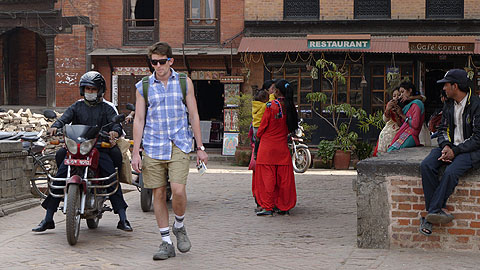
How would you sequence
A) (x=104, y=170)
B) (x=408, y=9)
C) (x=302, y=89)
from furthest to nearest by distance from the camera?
1. (x=302, y=89)
2. (x=408, y=9)
3. (x=104, y=170)

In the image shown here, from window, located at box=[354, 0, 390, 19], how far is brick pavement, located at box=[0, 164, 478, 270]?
1339cm

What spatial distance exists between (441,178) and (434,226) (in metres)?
0.51

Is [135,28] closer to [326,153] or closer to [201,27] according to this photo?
[201,27]

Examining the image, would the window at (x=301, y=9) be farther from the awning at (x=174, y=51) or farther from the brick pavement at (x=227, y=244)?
the brick pavement at (x=227, y=244)

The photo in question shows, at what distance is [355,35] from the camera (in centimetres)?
2189

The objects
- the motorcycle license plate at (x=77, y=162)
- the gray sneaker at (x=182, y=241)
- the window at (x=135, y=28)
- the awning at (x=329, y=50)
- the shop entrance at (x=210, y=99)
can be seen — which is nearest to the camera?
the gray sneaker at (x=182, y=241)

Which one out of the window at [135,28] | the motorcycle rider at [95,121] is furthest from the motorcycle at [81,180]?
the window at [135,28]

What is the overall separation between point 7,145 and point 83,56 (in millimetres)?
14552

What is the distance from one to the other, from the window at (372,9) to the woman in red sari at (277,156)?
46.2ft

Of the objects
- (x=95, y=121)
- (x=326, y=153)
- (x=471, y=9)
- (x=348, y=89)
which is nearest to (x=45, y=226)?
(x=95, y=121)

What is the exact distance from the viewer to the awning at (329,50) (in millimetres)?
21391

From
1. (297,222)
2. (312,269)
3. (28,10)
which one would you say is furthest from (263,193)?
(28,10)

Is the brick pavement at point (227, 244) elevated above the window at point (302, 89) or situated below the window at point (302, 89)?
below

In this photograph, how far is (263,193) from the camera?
955cm
